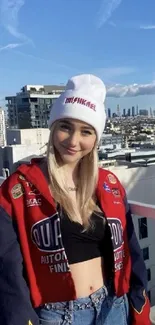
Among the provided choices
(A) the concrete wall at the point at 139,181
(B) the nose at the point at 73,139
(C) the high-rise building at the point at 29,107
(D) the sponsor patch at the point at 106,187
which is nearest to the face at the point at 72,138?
(B) the nose at the point at 73,139

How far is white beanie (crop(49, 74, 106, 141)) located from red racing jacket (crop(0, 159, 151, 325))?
0.18m

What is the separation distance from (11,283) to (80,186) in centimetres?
37

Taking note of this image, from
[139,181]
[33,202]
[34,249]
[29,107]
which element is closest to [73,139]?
[33,202]

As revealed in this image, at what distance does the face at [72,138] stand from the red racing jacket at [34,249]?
0.10 m

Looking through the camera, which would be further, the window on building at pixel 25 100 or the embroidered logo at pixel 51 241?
the window on building at pixel 25 100

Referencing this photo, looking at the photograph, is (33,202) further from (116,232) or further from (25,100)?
(25,100)

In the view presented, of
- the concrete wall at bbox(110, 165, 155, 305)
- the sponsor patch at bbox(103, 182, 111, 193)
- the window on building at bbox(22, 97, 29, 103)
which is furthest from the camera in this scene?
the window on building at bbox(22, 97, 29, 103)

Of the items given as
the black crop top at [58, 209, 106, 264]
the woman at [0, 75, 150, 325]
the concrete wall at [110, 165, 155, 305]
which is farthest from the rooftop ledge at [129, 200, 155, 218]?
the concrete wall at [110, 165, 155, 305]

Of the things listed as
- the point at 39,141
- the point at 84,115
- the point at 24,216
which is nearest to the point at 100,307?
the point at 24,216

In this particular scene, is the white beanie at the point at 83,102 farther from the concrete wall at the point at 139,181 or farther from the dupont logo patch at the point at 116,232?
the concrete wall at the point at 139,181

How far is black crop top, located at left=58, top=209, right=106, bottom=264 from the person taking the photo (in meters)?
1.13

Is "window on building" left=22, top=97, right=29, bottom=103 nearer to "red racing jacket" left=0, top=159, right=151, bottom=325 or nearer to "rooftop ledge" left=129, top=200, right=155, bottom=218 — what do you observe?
"rooftop ledge" left=129, top=200, right=155, bottom=218

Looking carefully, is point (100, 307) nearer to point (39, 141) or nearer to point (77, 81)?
point (77, 81)

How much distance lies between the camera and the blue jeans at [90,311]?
111cm
